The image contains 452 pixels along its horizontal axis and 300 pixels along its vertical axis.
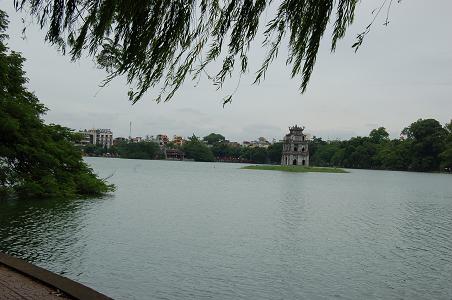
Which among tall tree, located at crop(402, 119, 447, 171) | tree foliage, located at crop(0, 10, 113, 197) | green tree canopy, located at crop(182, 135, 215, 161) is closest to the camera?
tree foliage, located at crop(0, 10, 113, 197)

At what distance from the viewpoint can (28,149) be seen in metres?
A: 20.8

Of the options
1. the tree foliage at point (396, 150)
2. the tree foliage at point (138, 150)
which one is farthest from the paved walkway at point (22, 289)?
the tree foliage at point (138, 150)

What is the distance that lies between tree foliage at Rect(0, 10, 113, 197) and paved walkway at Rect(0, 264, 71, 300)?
14.8 metres

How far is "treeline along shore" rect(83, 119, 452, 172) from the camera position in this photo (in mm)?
104500

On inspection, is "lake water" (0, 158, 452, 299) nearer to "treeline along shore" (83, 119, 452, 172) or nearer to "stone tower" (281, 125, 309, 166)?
"treeline along shore" (83, 119, 452, 172)

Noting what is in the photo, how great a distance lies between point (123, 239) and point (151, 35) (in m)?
12.9

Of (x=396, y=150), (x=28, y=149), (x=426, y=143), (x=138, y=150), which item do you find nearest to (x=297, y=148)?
(x=396, y=150)

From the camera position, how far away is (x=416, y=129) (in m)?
→ 105

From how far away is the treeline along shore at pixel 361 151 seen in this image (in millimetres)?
104500

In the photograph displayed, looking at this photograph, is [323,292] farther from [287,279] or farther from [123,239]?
[123,239]

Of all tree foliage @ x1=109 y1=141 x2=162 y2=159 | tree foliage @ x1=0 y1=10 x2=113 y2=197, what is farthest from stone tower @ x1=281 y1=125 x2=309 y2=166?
tree foliage @ x1=0 y1=10 x2=113 y2=197

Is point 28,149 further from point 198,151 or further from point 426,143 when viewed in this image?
point 198,151

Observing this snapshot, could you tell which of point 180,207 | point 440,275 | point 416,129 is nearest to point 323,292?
point 440,275

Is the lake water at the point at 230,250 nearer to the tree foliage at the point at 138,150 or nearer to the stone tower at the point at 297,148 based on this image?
the stone tower at the point at 297,148
